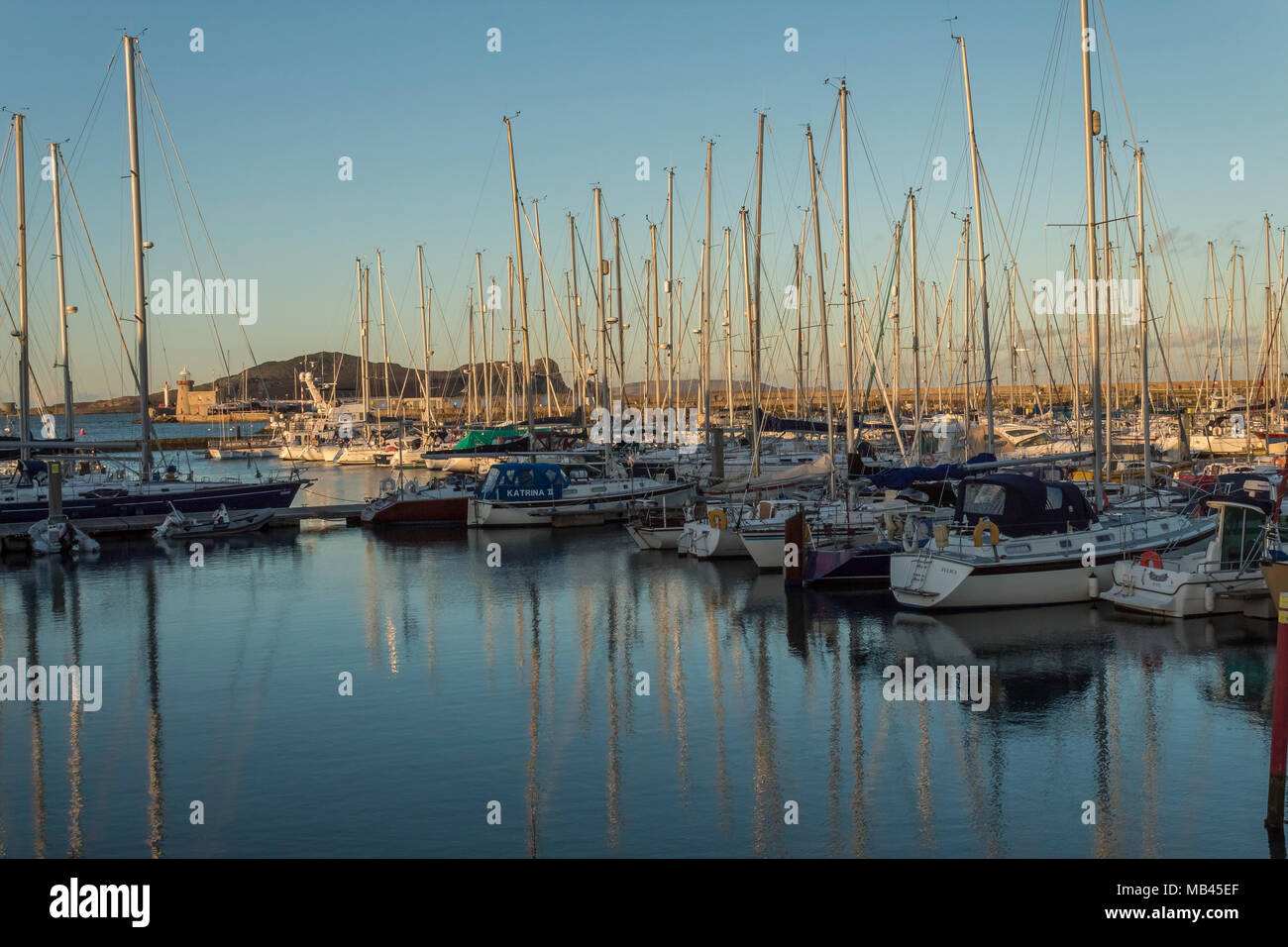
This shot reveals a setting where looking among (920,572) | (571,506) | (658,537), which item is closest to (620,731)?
(920,572)

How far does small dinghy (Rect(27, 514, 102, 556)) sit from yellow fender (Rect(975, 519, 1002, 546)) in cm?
2809

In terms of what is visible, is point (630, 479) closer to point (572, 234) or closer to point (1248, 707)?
point (572, 234)

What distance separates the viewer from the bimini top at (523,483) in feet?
150

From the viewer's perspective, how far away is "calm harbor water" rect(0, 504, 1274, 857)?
13.8 metres

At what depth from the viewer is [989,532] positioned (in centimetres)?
2606

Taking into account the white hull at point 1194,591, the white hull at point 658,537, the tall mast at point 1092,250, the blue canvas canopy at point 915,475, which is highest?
the tall mast at point 1092,250

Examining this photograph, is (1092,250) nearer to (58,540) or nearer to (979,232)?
(979,232)

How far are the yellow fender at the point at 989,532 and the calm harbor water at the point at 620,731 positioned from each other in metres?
1.55

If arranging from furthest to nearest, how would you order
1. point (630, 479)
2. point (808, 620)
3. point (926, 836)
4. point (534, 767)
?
1. point (630, 479)
2. point (808, 620)
3. point (534, 767)
4. point (926, 836)

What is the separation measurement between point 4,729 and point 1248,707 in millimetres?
18811

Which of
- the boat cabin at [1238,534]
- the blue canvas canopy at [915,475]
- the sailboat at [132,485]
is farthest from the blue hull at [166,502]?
the boat cabin at [1238,534]

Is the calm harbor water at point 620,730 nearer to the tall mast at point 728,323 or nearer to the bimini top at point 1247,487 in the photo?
the bimini top at point 1247,487
